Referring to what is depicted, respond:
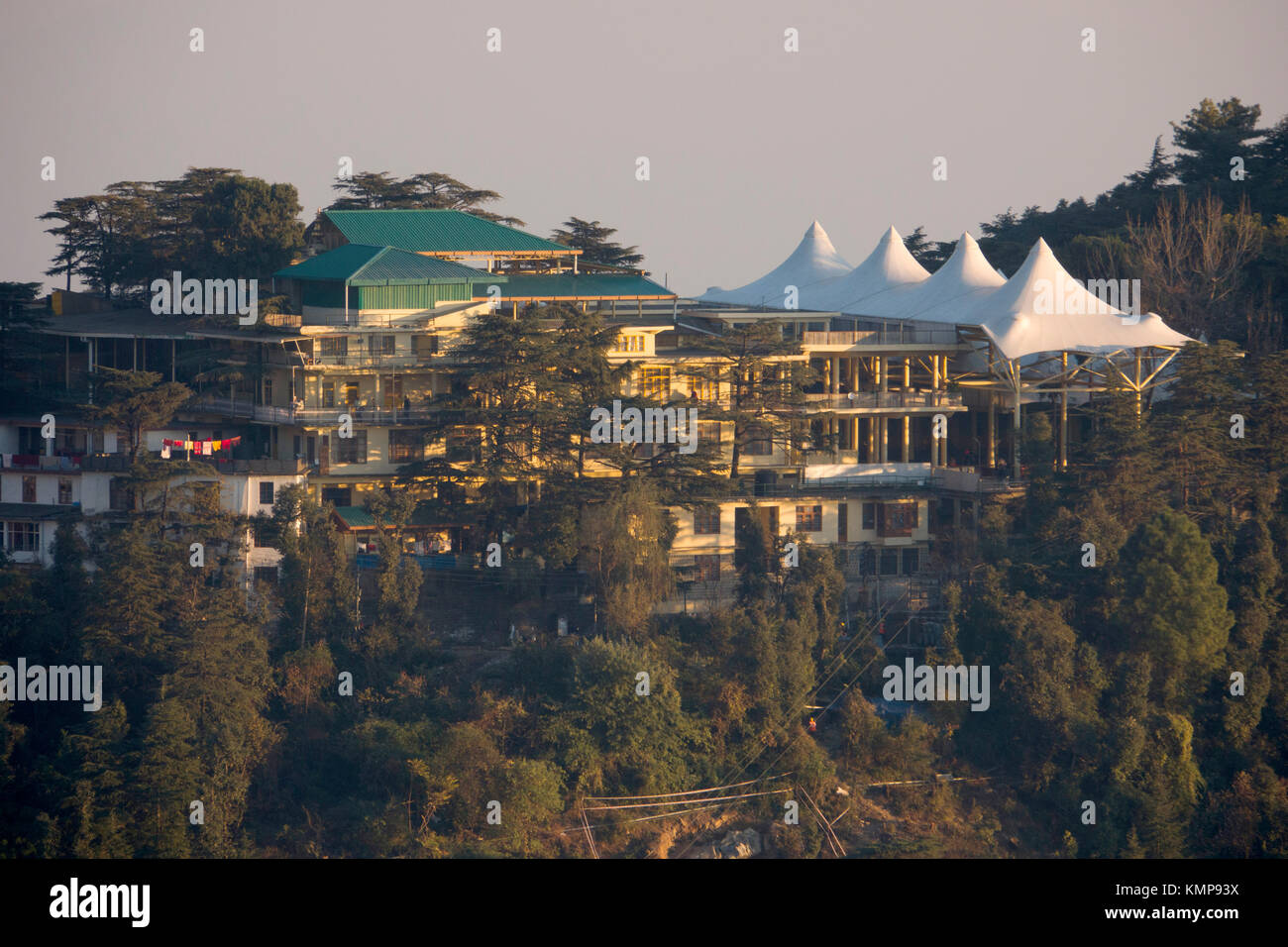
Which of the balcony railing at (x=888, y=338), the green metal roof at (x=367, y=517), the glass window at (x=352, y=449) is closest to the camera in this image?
the green metal roof at (x=367, y=517)

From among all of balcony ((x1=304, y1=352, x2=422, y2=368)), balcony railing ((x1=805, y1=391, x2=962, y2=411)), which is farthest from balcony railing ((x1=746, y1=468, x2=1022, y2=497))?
balcony ((x1=304, y1=352, x2=422, y2=368))

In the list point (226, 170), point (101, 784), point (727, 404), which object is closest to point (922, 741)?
point (727, 404)

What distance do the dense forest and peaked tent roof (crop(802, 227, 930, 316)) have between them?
831 centimetres

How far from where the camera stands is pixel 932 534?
40.7m

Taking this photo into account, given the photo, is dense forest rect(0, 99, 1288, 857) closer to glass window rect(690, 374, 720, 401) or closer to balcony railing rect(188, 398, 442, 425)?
glass window rect(690, 374, 720, 401)

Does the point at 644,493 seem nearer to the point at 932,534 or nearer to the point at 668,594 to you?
the point at 668,594

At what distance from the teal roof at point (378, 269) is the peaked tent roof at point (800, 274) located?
12.5 m

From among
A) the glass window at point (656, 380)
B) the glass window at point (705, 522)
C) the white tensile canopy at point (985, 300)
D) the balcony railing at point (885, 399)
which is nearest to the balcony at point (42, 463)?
the glass window at point (656, 380)

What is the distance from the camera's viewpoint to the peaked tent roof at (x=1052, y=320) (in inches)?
1590

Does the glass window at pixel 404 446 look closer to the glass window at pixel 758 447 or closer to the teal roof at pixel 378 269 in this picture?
the teal roof at pixel 378 269

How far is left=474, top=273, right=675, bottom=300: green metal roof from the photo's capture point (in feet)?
140

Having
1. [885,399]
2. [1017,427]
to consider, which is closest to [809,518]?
[885,399]

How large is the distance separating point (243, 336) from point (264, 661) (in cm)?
915

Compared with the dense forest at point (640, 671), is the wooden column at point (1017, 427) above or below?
above
